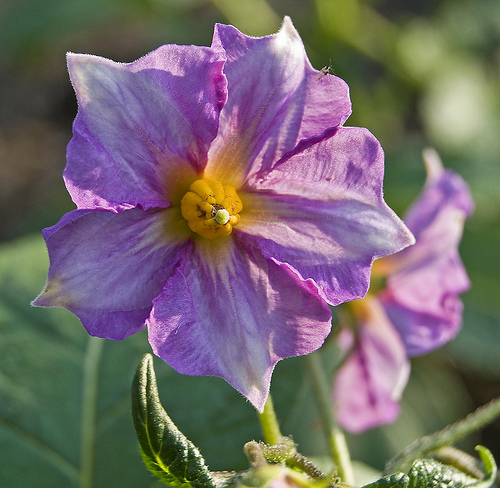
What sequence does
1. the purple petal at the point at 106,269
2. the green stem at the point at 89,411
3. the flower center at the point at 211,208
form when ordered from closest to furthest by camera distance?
the purple petal at the point at 106,269 < the flower center at the point at 211,208 < the green stem at the point at 89,411

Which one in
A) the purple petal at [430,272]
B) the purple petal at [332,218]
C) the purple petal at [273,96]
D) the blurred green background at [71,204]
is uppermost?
the purple petal at [273,96]

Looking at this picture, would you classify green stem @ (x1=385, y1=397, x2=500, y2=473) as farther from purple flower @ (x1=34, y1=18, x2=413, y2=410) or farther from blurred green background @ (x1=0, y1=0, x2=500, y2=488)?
blurred green background @ (x1=0, y1=0, x2=500, y2=488)

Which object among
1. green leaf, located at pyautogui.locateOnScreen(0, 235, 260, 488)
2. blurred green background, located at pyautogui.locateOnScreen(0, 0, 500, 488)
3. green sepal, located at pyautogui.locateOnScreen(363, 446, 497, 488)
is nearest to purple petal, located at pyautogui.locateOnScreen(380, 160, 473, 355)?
blurred green background, located at pyautogui.locateOnScreen(0, 0, 500, 488)

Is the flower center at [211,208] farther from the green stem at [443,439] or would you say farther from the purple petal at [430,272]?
the purple petal at [430,272]

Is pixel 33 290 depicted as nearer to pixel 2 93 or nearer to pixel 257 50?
pixel 257 50

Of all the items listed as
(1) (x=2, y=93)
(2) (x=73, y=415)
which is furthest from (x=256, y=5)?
(2) (x=73, y=415)

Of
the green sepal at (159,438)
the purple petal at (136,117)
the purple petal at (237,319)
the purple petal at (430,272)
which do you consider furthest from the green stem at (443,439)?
the purple petal at (136,117)
